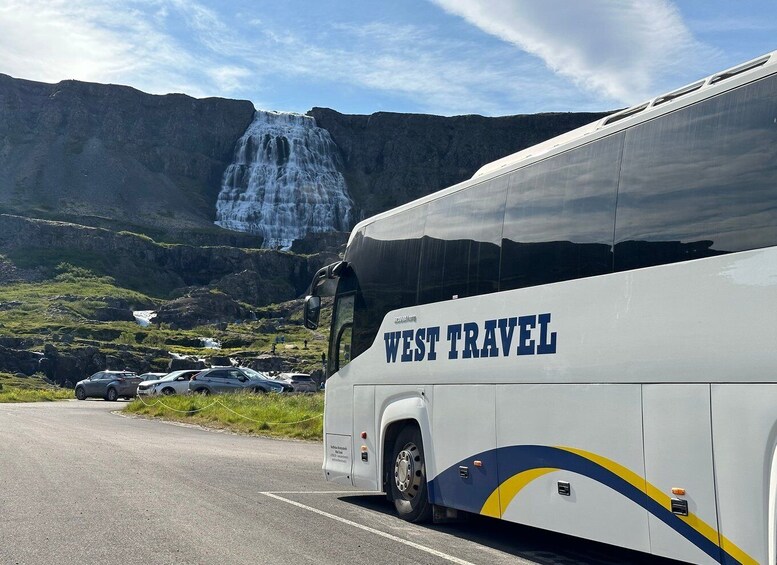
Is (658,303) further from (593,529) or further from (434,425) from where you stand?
(434,425)

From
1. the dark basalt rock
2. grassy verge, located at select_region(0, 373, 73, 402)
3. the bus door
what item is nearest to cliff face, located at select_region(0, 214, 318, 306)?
the dark basalt rock

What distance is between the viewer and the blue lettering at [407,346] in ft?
32.8

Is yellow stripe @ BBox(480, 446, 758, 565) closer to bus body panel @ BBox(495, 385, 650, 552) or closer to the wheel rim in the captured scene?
bus body panel @ BBox(495, 385, 650, 552)

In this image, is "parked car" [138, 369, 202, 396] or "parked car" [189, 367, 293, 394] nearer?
"parked car" [189, 367, 293, 394]

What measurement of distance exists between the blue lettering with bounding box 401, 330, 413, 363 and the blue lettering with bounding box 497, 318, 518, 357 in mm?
1862

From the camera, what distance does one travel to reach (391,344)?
1050cm

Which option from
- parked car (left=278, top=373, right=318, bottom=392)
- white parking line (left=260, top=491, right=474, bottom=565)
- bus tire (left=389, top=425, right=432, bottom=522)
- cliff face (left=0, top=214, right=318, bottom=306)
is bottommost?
white parking line (left=260, top=491, right=474, bottom=565)

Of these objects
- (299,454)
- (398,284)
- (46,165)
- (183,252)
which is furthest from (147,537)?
(46,165)

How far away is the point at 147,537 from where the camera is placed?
8258mm

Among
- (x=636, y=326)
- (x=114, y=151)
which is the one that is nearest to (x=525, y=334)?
(x=636, y=326)

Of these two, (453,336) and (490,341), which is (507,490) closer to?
(490,341)

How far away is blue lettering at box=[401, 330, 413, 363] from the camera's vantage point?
10008 mm

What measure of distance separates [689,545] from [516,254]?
125 inches

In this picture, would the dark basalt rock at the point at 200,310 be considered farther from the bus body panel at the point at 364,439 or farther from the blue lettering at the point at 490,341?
the blue lettering at the point at 490,341
